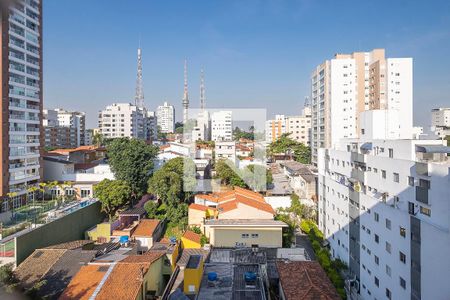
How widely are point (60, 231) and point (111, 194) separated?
85.0 inches

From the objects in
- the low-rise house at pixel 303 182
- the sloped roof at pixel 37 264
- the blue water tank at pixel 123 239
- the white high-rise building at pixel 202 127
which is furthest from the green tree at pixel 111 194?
the white high-rise building at pixel 202 127

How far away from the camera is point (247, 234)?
32.0 feet

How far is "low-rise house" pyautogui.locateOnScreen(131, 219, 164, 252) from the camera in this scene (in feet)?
32.1

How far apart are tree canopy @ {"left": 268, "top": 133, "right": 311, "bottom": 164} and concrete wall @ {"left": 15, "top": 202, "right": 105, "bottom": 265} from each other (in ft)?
52.4

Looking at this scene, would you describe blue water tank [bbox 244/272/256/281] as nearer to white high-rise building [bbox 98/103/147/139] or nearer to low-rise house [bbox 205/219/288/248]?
low-rise house [bbox 205/219/288/248]

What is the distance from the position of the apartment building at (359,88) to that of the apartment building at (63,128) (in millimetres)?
25690

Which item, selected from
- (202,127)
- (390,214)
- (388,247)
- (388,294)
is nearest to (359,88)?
(390,214)

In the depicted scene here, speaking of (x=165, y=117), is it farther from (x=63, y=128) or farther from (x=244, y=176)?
(x=244, y=176)

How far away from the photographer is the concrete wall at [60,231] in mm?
8039

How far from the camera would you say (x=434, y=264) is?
5566 mm

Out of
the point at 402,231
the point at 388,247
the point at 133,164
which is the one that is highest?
the point at 133,164

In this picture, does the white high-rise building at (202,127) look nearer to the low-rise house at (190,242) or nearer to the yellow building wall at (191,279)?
the low-rise house at (190,242)

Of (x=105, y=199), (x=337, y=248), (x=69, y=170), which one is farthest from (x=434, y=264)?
(x=69, y=170)

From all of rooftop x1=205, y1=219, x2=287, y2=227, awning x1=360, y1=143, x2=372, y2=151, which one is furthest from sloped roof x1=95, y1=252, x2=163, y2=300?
awning x1=360, y1=143, x2=372, y2=151
